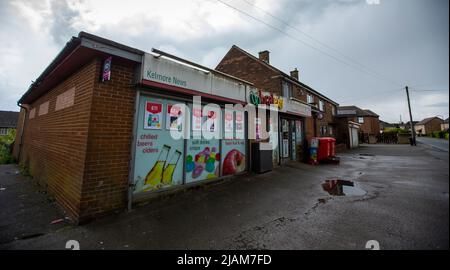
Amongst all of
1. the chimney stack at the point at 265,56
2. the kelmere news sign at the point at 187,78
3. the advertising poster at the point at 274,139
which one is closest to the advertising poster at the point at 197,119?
the kelmere news sign at the point at 187,78

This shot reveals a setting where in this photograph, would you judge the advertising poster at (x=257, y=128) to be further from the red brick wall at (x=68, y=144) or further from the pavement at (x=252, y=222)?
the red brick wall at (x=68, y=144)

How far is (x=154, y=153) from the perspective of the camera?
14.9 ft

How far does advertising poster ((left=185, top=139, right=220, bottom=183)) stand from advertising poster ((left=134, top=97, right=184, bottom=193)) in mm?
354

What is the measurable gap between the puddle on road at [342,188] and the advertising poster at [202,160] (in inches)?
143

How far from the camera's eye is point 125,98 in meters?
4.09

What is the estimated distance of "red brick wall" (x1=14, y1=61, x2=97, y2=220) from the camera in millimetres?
3680

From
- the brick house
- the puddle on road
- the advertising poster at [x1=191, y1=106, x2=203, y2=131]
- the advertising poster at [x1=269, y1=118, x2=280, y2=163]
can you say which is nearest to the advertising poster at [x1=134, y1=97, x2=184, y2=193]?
→ the advertising poster at [x1=191, y1=106, x2=203, y2=131]

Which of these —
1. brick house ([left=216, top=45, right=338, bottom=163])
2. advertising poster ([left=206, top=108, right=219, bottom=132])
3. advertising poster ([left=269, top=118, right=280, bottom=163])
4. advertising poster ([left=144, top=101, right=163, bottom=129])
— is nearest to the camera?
advertising poster ([left=144, top=101, right=163, bottom=129])

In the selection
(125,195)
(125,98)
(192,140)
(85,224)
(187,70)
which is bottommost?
(85,224)

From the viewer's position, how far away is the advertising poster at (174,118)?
4.89 metres

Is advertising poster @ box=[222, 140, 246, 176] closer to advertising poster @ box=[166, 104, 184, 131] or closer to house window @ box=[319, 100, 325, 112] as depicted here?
advertising poster @ box=[166, 104, 184, 131]

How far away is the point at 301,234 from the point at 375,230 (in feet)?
4.18

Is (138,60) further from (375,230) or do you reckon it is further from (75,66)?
(375,230)
